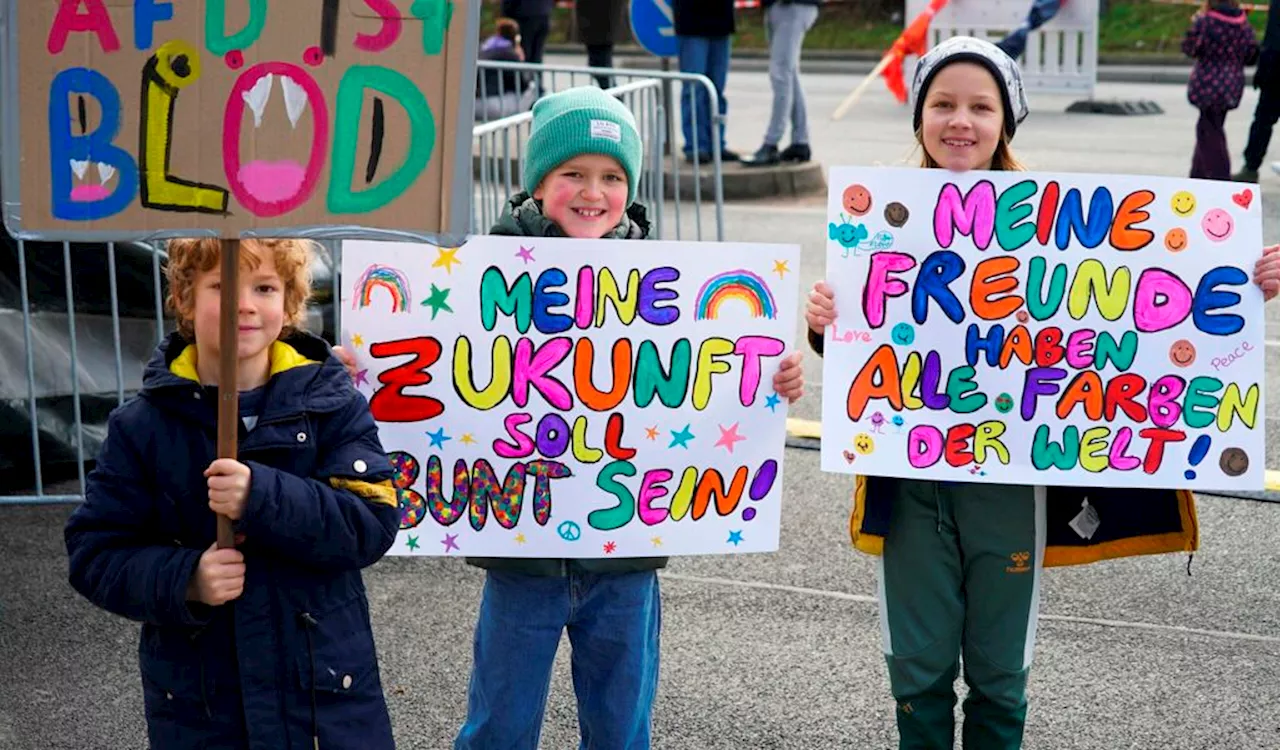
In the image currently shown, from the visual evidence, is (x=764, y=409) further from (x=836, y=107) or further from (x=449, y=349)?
(x=836, y=107)

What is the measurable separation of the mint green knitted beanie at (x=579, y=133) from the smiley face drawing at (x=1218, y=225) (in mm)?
1143

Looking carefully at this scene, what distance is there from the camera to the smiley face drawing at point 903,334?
3555 mm

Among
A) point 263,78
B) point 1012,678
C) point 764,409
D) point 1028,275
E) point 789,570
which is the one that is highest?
point 263,78

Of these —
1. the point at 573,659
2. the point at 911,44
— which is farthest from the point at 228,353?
the point at 911,44

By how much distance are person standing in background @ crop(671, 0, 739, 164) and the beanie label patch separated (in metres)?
8.48

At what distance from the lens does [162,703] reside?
2914 millimetres

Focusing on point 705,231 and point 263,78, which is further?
point 705,231

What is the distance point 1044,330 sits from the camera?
3.58m

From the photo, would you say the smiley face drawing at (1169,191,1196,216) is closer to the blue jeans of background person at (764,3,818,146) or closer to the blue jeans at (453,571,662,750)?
the blue jeans at (453,571,662,750)

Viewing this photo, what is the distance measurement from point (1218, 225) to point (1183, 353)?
263 mm

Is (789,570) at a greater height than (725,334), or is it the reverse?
(725,334)

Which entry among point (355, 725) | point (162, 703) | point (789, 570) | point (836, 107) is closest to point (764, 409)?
point (355, 725)

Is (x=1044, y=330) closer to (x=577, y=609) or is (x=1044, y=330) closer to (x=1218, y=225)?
(x=1218, y=225)

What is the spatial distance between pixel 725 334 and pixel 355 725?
107cm
